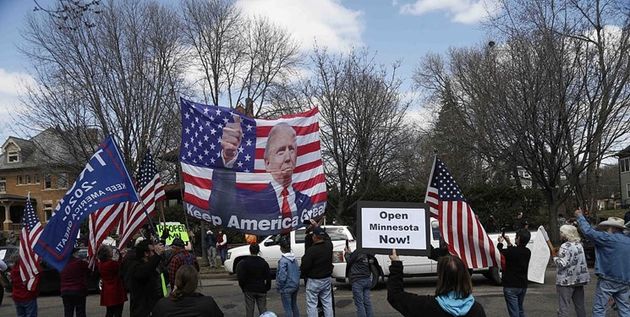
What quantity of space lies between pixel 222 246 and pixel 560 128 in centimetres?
1323

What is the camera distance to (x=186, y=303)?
4961 millimetres

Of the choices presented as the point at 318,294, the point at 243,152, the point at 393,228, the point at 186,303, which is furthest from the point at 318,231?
the point at 186,303

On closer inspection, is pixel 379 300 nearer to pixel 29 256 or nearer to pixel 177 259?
pixel 177 259

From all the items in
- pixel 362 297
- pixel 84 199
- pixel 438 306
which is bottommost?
pixel 362 297

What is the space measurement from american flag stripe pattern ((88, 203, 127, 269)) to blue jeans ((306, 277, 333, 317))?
3.21 m

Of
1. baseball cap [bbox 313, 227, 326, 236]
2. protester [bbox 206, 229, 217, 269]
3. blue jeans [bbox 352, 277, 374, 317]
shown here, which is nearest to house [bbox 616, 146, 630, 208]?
protester [bbox 206, 229, 217, 269]

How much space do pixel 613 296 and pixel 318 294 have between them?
4002 mm

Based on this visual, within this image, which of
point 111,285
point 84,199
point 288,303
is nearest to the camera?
point 84,199

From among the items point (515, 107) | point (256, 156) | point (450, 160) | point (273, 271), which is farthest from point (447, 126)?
point (256, 156)

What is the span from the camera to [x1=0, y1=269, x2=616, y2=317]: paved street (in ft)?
40.4

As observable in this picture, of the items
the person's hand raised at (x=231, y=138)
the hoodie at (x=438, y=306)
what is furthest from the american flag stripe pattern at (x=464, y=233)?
the hoodie at (x=438, y=306)

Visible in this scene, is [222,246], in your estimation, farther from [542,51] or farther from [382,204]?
[382,204]

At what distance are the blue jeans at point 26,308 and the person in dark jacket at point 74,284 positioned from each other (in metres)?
0.64

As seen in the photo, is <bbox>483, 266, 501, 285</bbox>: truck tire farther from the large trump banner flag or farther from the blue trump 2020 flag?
the blue trump 2020 flag
